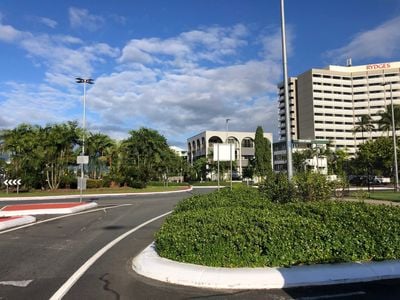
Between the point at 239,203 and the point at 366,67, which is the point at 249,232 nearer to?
the point at 239,203

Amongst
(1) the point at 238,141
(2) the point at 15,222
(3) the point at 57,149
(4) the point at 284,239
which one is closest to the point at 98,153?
(3) the point at 57,149

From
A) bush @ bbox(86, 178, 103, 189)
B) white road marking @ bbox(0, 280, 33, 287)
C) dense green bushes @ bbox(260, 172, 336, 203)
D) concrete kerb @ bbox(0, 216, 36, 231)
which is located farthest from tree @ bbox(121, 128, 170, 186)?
white road marking @ bbox(0, 280, 33, 287)

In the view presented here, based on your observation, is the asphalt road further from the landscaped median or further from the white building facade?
the white building facade

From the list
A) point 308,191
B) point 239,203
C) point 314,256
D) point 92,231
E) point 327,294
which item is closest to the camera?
point 327,294

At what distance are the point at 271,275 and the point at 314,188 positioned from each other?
20.4 ft

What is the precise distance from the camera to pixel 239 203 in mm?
11594

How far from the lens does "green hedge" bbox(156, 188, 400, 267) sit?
7547 mm

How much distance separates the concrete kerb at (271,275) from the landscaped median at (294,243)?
2 cm

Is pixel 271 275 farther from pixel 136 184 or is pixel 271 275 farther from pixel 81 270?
pixel 136 184

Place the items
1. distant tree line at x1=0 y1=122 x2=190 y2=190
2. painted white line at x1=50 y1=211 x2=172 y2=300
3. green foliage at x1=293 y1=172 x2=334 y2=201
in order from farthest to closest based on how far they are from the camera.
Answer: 1. distant tree line at x1=0 y1=122 x2=190 y2=190
2. green foliage at x1=293 y1=172 x2=334 y2=201
3. painted white line at x1=50 y1=211 x2=172 y2=300

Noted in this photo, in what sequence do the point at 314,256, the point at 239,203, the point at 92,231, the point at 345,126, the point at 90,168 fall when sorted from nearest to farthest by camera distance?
1. the point at 314,256
2. the point at 239,203
3. the point at 92,231
4. the point at 90,168
5. the point at 345,126

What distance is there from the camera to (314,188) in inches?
499

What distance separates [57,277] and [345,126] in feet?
495

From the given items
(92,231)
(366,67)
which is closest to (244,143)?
(366,67)
